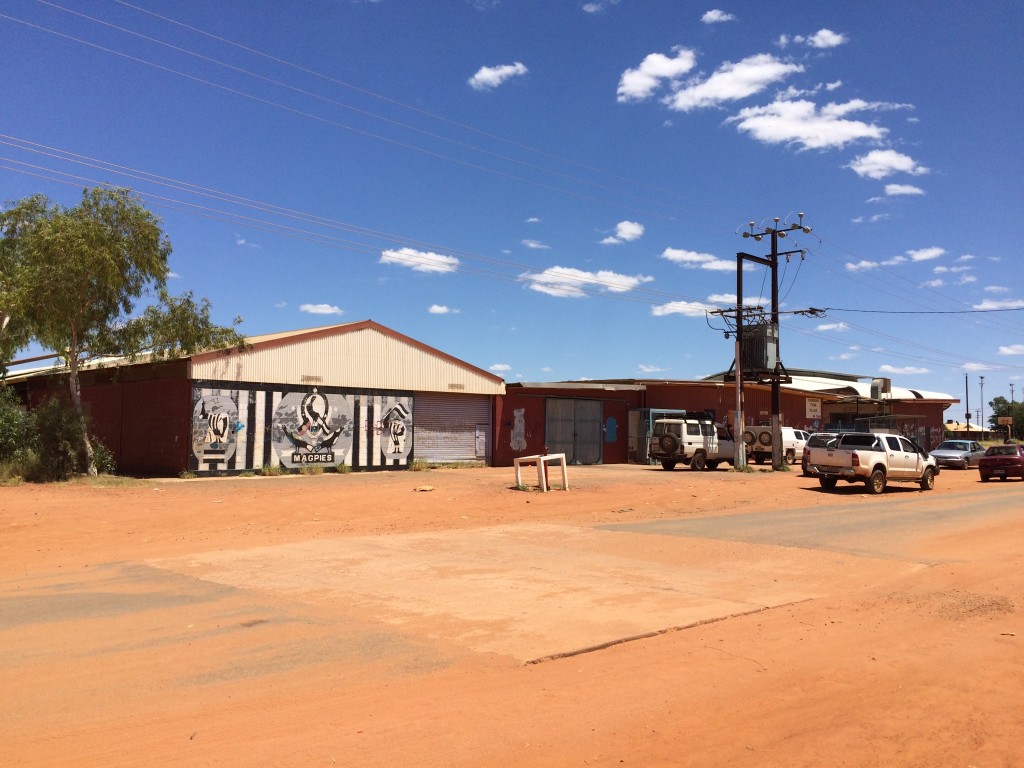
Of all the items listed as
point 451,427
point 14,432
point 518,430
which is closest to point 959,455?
point 518,430

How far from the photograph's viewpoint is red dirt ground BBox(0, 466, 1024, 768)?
4895mm

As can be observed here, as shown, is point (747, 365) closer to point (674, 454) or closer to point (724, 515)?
point (674, 454)

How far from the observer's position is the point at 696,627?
7809 mm

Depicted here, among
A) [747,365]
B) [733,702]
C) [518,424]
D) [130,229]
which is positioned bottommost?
[733,702]

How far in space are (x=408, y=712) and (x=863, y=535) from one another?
11850 mm

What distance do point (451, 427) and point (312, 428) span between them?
696cm

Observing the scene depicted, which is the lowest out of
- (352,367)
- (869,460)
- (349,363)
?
(869,460)

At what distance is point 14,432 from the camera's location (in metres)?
22.2

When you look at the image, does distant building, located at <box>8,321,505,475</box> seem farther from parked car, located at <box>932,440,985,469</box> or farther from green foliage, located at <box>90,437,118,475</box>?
parked car, located at <box>932,440,985,469</box>

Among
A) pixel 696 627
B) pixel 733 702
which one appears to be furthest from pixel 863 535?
pixel 733 702

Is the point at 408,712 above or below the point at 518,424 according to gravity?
below

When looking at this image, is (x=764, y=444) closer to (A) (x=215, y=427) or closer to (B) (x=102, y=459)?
(A) (x=215, y=427)

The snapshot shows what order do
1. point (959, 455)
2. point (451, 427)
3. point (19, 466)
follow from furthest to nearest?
point (959, 455)
point (451, 427)
point (19, 466)

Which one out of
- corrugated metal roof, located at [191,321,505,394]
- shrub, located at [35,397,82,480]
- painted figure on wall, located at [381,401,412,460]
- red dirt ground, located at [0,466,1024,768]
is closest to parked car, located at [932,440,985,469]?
corrugated metal roof, located at [191,321,505,394]
